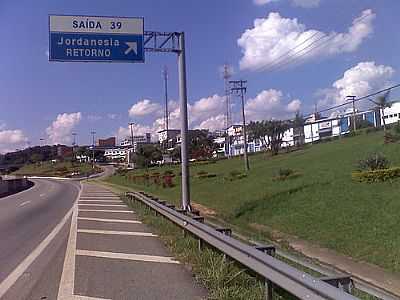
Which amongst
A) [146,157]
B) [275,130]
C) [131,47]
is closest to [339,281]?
[131,47]

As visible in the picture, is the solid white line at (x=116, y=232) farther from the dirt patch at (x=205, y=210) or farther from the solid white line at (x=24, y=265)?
the dirt patch at (x=205, y=210)

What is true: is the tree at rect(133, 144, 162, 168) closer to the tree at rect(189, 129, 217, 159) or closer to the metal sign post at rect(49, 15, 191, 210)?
the tree at rect(189, 129, 217, 159)

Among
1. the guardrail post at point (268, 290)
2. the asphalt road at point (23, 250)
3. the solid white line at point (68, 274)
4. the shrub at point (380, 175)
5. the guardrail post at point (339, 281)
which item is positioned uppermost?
the shrub at point (380, 175)

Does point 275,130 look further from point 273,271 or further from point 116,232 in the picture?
point 273,271

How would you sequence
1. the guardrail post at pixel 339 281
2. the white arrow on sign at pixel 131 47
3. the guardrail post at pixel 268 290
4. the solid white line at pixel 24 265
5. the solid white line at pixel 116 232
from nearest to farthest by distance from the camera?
→ the guardrail post at pixel 339 281
the guardrail post at pixel 268 290
the solid white line at pixel 24 265
the solid white line at pixel 116 232
the white arrow on sign at pixel 131 47

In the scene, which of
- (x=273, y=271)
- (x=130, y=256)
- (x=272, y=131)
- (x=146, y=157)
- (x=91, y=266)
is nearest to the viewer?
(x=273, y=271)

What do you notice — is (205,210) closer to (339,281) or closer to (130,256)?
(130,256)

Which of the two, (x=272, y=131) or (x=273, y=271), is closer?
(x=273, y=271)

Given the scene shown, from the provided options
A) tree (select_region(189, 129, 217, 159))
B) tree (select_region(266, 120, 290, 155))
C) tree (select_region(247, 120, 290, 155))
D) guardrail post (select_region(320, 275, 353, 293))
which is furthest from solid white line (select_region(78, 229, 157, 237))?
tree (select_region(189, 129, 217, 159))

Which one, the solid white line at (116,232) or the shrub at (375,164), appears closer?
the solid white line at (116,232)

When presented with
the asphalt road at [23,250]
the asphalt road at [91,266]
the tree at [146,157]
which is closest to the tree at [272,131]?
the tree at [146,157]

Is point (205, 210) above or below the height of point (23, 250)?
below

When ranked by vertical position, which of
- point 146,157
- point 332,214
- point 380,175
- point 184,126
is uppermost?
point 146,157

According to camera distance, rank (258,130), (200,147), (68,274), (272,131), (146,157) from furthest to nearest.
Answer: (200,147)
(146,157)
(258,130)
(272,131)
(68,274)
